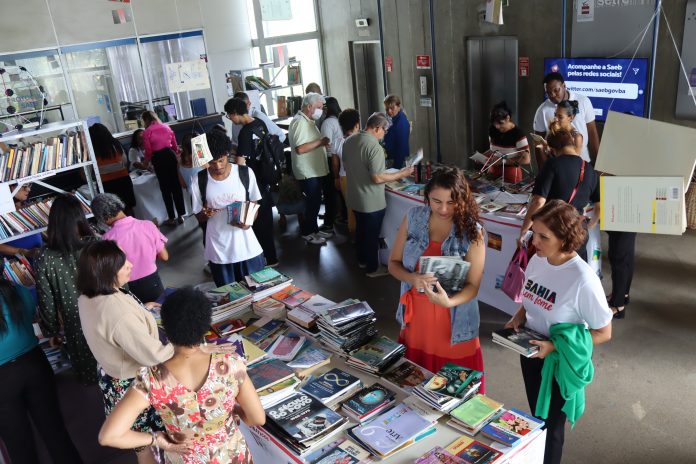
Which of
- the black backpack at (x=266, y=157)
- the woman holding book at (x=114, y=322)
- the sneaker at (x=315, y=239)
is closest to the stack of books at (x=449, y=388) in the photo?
the woman holding book at (x=114, y=322)

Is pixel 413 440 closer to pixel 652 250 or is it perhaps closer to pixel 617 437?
pixel 617 437

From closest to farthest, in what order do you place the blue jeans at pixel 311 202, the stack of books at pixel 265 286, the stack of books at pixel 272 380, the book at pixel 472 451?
1. the book at pixel 472 451
2. the stack of books at pixel 272 380
3. the stack of books at pixel 265 286
4. the blue jeans at pixel 311 202

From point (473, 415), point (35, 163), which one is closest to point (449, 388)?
point (473, 415)

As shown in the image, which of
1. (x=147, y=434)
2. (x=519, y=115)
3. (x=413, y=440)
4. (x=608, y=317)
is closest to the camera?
(x=147, y=434)

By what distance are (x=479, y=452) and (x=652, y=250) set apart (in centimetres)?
465

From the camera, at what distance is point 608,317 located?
2605 millimetres

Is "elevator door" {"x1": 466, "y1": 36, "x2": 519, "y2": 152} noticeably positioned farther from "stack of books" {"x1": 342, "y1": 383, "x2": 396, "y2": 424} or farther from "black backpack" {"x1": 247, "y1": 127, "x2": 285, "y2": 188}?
"stack of books" {"x1": 342, "y1": 383, "x2": 396, "y2": 424}

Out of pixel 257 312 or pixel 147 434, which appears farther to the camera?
pixel 257 312

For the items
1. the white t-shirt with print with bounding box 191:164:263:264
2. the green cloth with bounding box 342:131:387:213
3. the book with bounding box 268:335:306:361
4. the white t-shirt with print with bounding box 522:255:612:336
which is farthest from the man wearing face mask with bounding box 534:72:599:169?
the book with bounding box 268:335:306:361

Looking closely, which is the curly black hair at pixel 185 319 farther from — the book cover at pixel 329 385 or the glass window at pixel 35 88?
the glass window at pixel 35 88

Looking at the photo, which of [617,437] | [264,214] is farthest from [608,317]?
[264,214]

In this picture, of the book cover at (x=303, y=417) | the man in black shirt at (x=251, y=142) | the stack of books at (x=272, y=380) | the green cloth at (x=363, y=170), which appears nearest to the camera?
the book cover at (x=303, y=417)

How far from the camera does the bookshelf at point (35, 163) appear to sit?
4477mm

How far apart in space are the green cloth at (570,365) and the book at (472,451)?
0.58m
